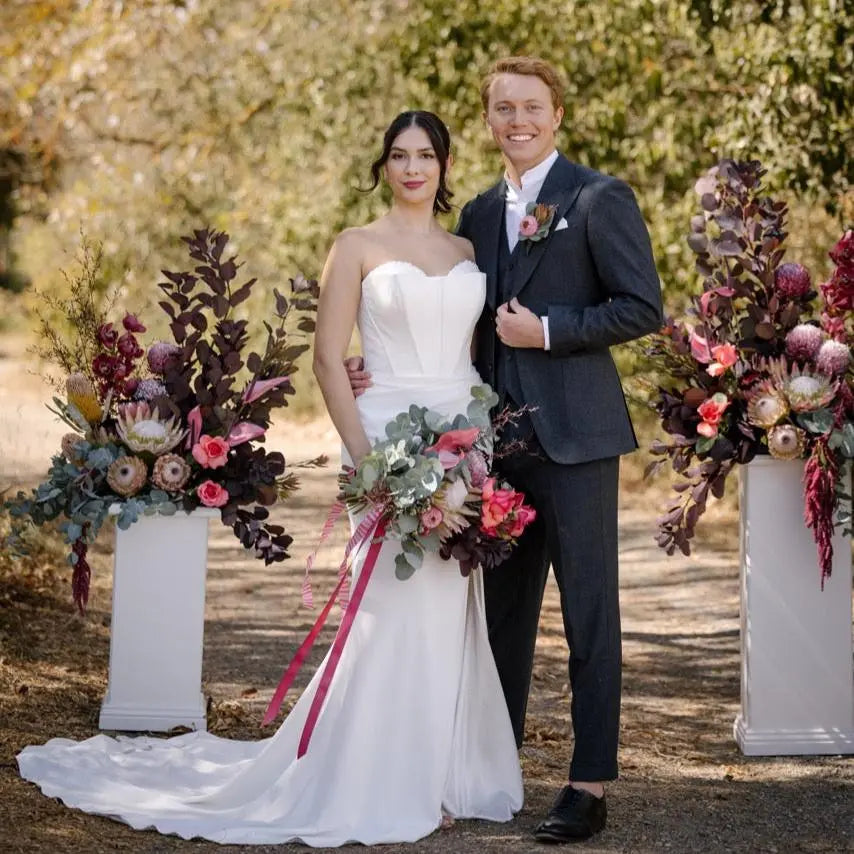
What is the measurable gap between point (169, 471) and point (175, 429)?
14cm

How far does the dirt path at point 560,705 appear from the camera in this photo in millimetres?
3934

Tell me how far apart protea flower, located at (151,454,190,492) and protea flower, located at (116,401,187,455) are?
0.03 metres

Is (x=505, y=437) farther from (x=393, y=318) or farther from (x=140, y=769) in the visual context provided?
(x=140, y=769)

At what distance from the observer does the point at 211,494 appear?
183 inches

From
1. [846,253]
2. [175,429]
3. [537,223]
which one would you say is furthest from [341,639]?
[846,253]

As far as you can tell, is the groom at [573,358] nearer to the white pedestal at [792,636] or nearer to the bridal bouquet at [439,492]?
the bridal bouquet at [439,492]

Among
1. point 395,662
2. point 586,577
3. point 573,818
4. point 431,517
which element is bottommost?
point 573,818

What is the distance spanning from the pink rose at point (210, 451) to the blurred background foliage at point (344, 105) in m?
1.93

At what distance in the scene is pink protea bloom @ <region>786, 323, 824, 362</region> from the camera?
463 cm

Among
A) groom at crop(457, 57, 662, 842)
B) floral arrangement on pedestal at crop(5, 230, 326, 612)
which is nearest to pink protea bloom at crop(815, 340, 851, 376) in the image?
groom at crop(457, 57, 662, 842)

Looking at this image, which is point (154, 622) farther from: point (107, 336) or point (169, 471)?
point (107, 336)

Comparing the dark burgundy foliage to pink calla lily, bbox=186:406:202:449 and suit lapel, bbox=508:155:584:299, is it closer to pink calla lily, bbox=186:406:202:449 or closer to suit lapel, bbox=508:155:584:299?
pink calla lily, bbox=186:406:202:449

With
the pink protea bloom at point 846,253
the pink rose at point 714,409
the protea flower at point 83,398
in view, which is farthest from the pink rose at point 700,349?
the protea flower at point 83,398

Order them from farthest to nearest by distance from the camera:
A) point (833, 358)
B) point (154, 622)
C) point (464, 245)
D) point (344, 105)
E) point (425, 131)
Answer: point (344, 105)
point (154, 622)
point (833, 358)
point (464, 245)
point (425, 131)
